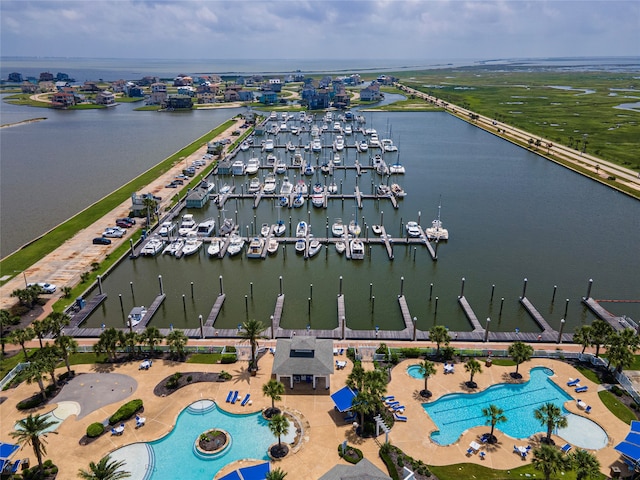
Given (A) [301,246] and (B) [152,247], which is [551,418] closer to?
(A) [301,246]

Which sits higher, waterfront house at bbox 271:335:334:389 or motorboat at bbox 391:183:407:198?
motorboat at bbox 391:183:407:198

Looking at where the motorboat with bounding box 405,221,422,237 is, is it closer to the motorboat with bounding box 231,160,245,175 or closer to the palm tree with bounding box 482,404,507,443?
the palm tree with bounding box 482,404,507,443

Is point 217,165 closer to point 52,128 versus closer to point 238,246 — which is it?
point 238,246

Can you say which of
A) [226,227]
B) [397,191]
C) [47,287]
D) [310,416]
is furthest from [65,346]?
[397,191]

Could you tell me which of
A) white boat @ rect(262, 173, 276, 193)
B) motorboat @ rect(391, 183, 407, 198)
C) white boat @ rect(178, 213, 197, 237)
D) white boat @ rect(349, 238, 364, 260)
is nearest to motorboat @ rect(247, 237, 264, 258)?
white boat @ rect(178, 213, 197, 237)

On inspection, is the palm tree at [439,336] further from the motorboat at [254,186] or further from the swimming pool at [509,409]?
the motorboat at [254,186]
